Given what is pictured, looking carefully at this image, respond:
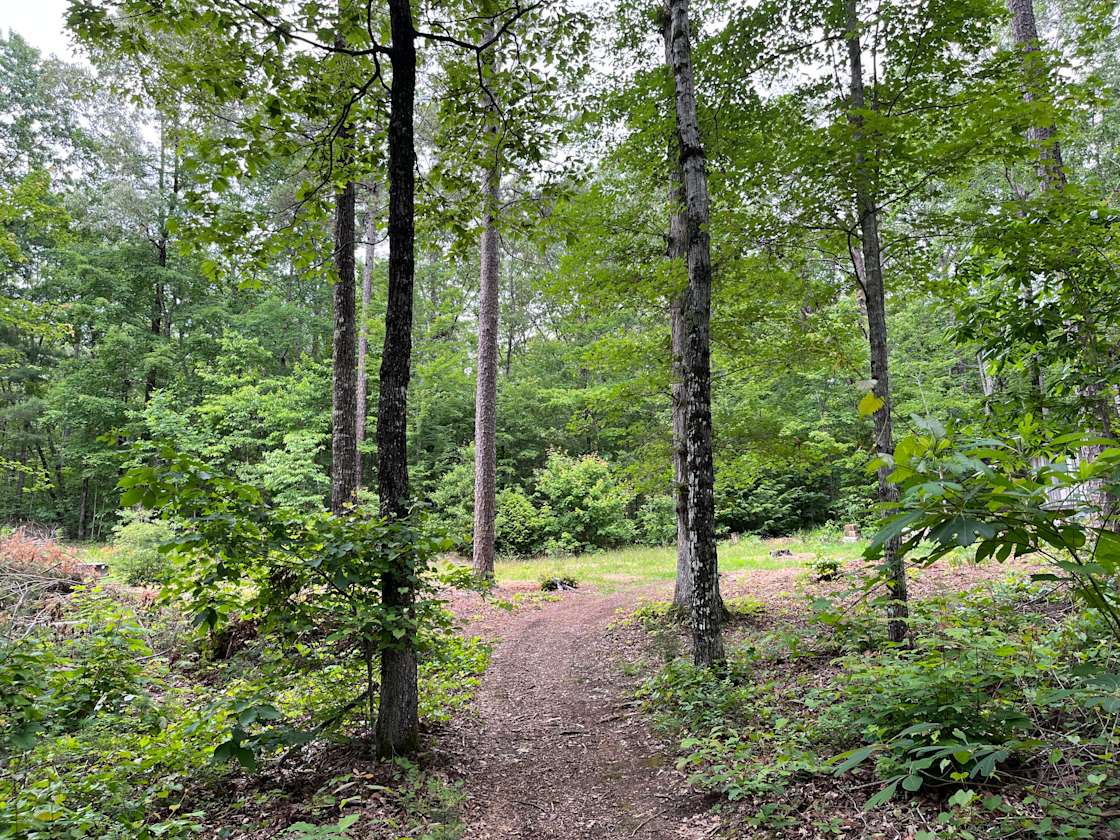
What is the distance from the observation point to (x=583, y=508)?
70.7 ft

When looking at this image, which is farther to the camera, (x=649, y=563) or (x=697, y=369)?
(x=649, y=563)

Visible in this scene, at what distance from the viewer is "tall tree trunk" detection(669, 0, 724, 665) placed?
5.10m

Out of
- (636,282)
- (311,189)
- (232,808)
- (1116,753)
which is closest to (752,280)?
(636,282)

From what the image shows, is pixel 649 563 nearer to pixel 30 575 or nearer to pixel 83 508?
pixel 30 575

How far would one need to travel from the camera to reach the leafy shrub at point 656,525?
2117 cm

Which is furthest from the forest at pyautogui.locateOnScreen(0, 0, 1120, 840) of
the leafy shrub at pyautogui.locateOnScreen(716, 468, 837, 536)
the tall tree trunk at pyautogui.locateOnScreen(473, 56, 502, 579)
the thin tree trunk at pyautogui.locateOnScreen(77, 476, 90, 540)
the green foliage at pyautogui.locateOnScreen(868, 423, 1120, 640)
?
the thin tree trunk at pyautogui.locateOnScreen(77, 476, 90, 540)

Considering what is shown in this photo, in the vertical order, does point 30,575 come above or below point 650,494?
below

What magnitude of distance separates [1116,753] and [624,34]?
7989 millimetres

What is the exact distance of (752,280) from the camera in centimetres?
652

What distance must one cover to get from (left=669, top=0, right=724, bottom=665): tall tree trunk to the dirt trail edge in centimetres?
112

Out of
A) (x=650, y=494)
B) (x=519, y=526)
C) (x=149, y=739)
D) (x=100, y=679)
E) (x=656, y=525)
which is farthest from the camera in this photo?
(x=656, y=525)

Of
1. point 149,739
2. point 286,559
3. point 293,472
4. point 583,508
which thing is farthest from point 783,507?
point 149,739

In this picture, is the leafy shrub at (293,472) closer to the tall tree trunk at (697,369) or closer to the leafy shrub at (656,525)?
the leafy shrub at (656,525)

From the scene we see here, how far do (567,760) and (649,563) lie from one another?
461 inches
